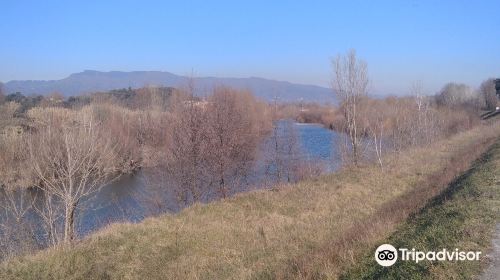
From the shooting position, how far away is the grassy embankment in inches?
332

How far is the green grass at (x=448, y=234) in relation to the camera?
18.5 feet

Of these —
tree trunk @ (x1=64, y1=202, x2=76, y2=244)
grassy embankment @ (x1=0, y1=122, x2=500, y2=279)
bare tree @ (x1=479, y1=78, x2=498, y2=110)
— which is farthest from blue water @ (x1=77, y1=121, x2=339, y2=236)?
bare tree @ (x1=479, y1=78, x2=498, y2=110)

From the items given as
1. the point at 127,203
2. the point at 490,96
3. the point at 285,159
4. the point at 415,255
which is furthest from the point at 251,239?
the point at 490,96

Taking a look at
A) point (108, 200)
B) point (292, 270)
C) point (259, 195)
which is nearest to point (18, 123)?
point (108, 200)

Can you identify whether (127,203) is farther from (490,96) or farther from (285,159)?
(490,96)

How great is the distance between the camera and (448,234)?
7.11m

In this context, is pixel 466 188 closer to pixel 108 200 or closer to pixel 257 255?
pixel 257 255

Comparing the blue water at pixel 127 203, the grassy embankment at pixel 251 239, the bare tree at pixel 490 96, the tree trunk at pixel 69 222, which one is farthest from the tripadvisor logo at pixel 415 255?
the bare tree at pixel 490 96

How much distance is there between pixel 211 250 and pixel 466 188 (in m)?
6.53

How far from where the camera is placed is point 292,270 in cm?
761

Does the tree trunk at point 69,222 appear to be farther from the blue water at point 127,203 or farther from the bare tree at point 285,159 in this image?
the bare tree at point 285,159

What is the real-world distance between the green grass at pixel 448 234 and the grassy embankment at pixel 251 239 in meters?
0.42

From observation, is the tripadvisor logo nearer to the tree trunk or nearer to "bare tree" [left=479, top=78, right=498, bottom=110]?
the tree trunk

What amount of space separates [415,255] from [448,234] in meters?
1.11
